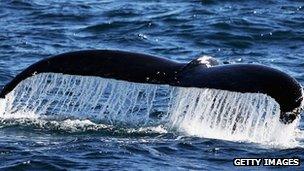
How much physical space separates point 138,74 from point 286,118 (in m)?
1.63

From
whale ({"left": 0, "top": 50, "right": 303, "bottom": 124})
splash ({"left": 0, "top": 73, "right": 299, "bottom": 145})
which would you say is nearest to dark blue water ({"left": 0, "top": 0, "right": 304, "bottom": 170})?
splash ({"left": 0, "top": 73, "right": 299, "bottom": 145})

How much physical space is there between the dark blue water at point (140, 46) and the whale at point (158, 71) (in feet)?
3.18

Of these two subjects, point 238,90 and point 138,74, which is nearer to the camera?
point 238,90

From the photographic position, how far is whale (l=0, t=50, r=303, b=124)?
323 inches

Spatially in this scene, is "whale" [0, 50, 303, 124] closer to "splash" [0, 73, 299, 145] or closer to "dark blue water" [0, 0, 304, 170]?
"splash" [0, 73, 299, 145]

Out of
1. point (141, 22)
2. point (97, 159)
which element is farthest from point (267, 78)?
point (141, 22)

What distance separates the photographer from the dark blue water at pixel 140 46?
31.4 feet

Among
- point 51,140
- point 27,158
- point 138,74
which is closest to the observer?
point 138,74

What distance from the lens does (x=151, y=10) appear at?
915 inches

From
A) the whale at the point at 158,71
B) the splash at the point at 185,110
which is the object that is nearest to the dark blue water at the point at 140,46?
the splash at the point at 185,110

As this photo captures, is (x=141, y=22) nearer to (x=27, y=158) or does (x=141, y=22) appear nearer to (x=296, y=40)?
(x=296, y=40)

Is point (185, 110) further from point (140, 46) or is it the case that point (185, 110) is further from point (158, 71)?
point (140, 46)

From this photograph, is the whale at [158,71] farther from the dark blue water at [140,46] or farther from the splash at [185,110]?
the dark blue water at [140,46]

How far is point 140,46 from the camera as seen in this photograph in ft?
62.8
